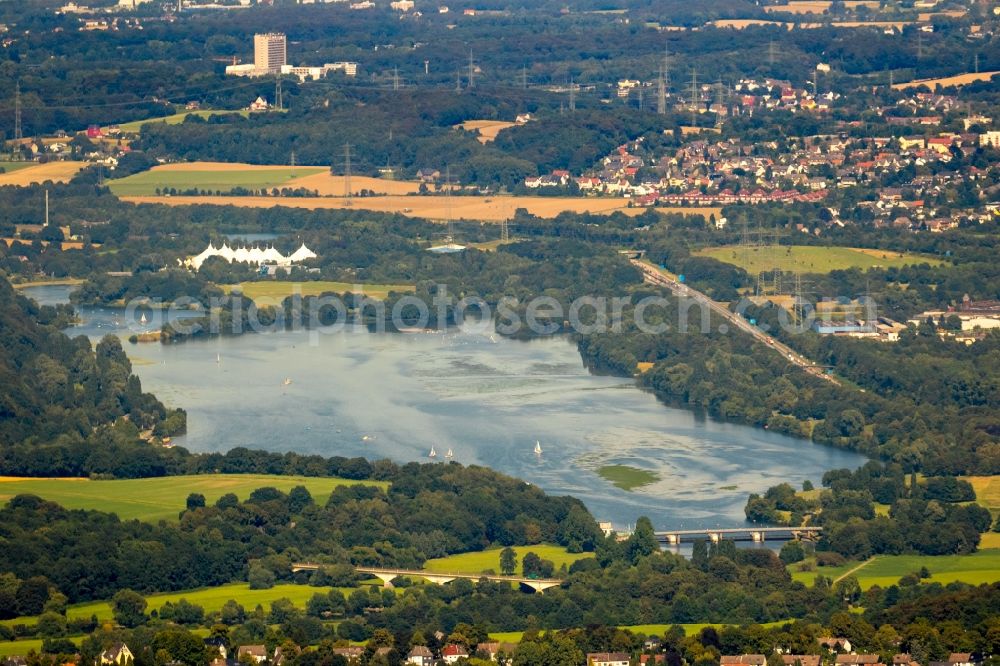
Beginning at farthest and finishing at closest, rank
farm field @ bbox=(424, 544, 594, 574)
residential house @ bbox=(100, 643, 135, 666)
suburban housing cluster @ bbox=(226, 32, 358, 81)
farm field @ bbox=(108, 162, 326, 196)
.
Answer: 1. suburban housing cluster @ bbox=(226, 32, 358, 81)
2. farm field @ bbox=(108, 162, 326, 196)
3. farm field @ bbox=(424, 544, 594, 574)
4. residential house @ bbox=(100, 643, 135, 666)

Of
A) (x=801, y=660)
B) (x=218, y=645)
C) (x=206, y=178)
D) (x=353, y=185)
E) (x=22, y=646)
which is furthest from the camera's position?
(x=206, y=178)

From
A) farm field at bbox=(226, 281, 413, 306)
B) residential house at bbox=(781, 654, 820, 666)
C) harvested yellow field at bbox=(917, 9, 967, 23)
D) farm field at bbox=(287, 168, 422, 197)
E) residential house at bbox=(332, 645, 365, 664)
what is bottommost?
farm field at bbox=(226, 281, 413, 306)

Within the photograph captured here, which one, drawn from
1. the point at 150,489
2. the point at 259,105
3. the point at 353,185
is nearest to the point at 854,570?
the point at 150,489

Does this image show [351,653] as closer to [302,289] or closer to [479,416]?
[479,416]

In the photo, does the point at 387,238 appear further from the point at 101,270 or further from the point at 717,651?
the point at 717,651

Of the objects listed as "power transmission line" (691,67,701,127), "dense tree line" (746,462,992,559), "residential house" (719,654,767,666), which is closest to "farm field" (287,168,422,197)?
"power transmission line" (691,67,701,127)

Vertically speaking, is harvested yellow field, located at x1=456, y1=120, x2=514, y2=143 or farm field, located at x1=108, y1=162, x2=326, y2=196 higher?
harvested yellow field, located at x1=456, y1=120, x2=514, y2=143

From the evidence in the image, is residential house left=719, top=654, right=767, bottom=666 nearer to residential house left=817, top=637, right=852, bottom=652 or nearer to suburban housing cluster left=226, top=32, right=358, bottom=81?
residential house left=817, top=637, right=852, bottom=652
